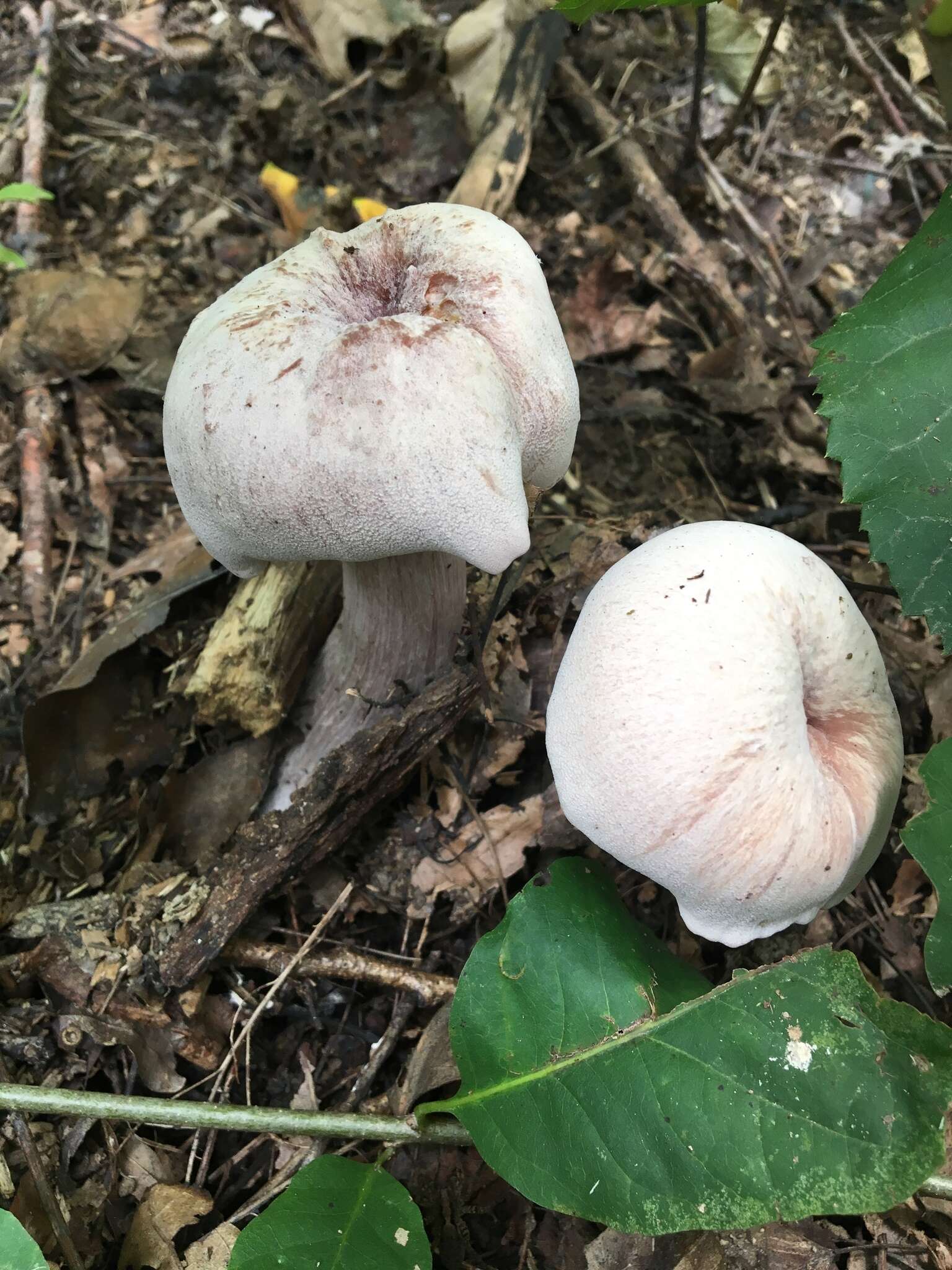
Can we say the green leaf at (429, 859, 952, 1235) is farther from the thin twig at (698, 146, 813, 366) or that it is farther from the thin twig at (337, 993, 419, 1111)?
the thin twig at (698, 146, 813, 366)

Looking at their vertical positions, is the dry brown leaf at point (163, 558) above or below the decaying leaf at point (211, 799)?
above

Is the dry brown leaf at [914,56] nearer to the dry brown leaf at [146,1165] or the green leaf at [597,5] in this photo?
the green leaf at [597,5]

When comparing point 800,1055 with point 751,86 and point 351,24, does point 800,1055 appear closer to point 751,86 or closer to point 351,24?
point 751,86

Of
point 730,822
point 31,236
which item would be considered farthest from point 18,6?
point 730,822

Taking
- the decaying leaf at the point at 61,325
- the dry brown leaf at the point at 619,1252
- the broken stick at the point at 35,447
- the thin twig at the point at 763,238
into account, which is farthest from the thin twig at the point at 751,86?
the dry brown leaf at the point at 619,1252

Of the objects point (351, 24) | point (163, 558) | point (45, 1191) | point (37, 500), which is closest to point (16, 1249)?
point (45, 1191)

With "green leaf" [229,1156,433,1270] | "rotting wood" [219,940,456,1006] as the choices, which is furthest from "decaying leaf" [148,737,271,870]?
"green leaf" [229,1156,433,1270]
